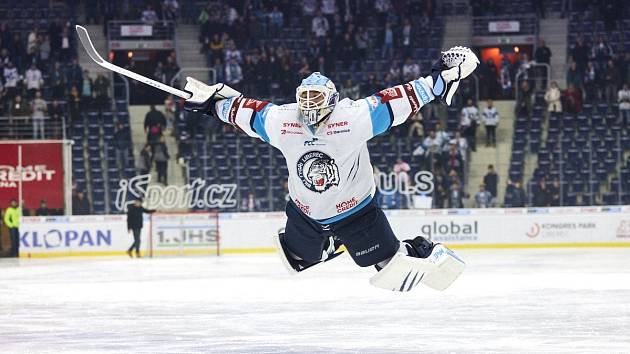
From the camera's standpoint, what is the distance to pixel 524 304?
11094mm

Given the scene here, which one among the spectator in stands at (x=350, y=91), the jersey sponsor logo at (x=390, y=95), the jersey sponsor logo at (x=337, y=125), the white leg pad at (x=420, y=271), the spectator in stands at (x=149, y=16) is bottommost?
the white leg pad at (x=420, y=271)

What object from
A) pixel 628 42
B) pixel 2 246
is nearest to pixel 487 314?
pixel 2 246

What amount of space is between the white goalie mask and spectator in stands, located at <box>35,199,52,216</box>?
15.2 metres

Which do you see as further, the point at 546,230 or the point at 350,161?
the point at 546,230

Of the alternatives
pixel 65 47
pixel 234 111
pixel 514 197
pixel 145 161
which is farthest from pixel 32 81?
pixel 234 111

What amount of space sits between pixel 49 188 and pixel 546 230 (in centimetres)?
947

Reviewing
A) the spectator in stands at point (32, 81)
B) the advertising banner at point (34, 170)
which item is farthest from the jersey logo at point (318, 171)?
the spectator in stands at point (32, 81)

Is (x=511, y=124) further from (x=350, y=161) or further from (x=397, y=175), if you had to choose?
(x=350, y=161)

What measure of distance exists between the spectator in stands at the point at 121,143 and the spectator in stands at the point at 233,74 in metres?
2.65

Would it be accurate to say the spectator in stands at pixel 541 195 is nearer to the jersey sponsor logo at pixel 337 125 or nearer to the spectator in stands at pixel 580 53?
the spectator in stands at pixel 580 53

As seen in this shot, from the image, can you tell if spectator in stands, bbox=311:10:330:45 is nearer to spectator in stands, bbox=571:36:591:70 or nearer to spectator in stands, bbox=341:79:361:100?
spectator in stands, bbox=341:79:361:100

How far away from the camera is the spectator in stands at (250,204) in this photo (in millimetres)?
22641

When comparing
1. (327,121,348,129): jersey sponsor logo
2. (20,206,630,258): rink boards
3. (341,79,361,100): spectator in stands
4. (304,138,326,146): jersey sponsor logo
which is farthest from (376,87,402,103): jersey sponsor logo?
(341,79,361,100): spectator in stands

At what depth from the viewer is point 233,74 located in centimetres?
2548
